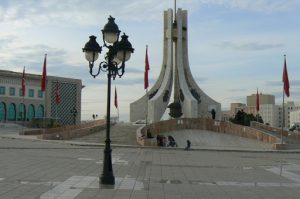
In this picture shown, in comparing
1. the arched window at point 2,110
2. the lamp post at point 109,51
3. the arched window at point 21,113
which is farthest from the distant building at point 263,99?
the lamp post at point 109,51

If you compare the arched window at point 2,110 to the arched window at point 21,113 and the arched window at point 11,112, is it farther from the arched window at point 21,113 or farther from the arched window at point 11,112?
the arched window at point 21,113

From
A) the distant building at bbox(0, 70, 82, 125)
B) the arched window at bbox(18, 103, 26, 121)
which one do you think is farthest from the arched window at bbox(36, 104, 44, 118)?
the arched window at bbox(18, 103, 26, 121)

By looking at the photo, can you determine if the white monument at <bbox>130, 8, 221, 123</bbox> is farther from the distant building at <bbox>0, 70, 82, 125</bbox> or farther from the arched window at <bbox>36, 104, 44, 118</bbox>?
the arched window at <bbox>36, 104, 44, 118</bbox>

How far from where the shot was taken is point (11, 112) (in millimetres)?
108062

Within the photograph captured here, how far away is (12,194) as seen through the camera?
1104 centimetres

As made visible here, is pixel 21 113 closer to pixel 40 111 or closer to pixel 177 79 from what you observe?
pixel 40 111

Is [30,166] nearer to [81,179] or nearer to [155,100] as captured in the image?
[81,179]

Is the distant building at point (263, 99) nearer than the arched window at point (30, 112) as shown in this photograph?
No

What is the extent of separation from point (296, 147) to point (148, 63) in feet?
53.9

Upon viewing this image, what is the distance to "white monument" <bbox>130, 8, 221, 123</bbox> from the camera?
263ft

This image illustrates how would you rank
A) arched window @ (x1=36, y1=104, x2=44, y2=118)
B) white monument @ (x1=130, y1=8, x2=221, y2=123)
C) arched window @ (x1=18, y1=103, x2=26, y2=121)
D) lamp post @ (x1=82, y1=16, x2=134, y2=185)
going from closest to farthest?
1. lamp post @ (x1=82, y1=16, x2=134, y2=185)
2. white monument @ (x1=130, y1=8, x2=221, y2=123)
3. arched window @ (x1=18, y1=103, x2=26, y2=121)
4. arched window @ (x1=36, y1=104, x2=44, y2=118)

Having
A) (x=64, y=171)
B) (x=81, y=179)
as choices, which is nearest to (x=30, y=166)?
(x=64, y=171)

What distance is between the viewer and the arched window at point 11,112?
352 ft

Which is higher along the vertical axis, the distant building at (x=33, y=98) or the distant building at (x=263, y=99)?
Answer: the distant building at (x=263, y=99)
